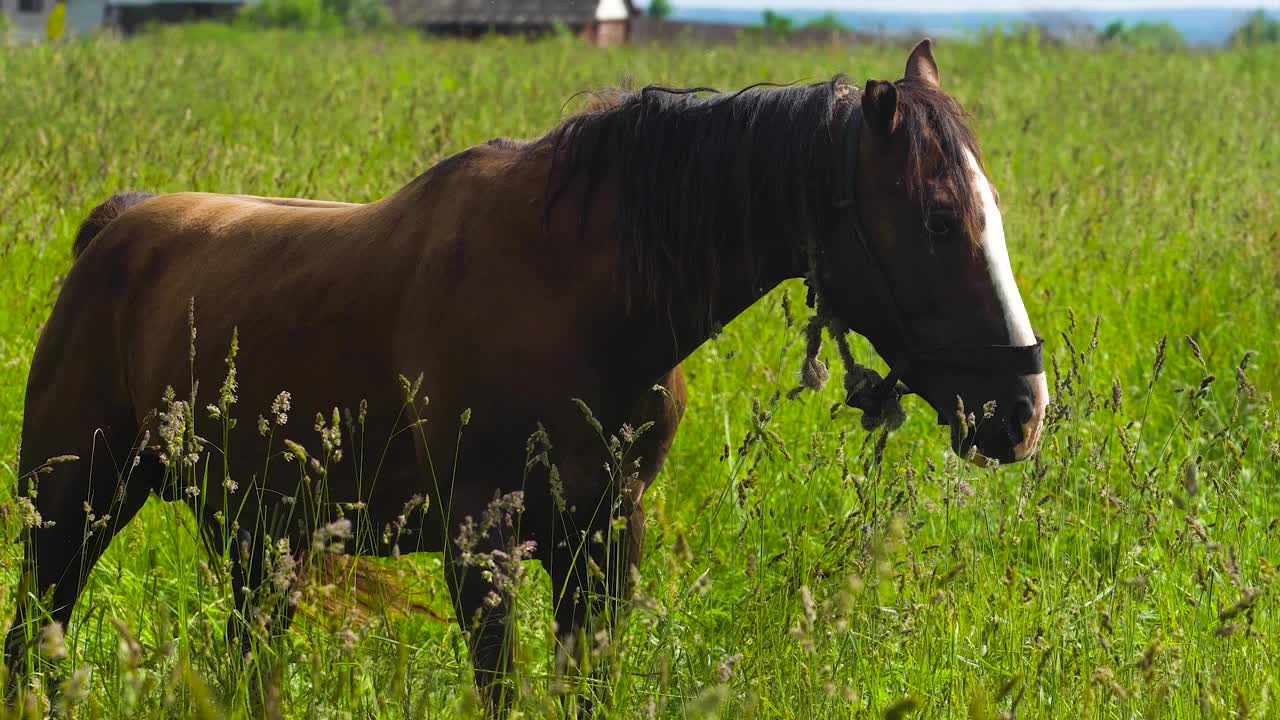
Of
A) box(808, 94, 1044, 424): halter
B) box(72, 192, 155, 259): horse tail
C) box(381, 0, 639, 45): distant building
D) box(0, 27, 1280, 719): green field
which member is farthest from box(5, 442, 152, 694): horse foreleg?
box(381, 0, 639, 45): distant building

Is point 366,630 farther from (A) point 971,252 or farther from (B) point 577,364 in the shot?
(A) point 971,252

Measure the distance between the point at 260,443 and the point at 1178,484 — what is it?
268 cm

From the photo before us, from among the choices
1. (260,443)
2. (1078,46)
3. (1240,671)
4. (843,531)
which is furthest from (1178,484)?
(1078,46)

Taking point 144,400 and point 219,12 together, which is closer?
point 144,400

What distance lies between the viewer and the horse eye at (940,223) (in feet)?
7.45

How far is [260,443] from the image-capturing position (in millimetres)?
2961

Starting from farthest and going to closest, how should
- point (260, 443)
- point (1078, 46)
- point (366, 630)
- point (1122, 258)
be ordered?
point (1078, 46), point (1122, 258), point (260, 443), point (366, 630)

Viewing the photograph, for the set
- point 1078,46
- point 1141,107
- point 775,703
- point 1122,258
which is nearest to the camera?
point 775,703

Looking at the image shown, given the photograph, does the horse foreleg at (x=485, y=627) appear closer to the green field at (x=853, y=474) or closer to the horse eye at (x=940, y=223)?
the green field at (x=853, y=474)

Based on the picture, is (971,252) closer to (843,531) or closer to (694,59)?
(843,531)

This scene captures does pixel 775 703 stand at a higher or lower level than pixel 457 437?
lower

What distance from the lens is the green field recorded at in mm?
2260

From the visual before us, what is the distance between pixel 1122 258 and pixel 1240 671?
13.8ft

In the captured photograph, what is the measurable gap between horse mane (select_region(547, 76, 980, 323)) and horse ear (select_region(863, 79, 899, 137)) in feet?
0.12
